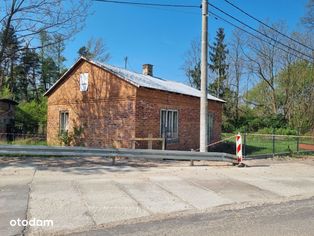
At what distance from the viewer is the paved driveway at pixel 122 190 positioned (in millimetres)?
6672

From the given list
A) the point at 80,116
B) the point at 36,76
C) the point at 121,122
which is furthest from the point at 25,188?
the point at 36,76

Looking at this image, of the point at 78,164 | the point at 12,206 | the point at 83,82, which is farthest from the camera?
the point at 83,82

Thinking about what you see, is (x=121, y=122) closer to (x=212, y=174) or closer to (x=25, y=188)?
(x=212, y=174)

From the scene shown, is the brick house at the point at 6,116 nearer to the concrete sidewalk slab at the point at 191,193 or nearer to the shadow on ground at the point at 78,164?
the shadow on ground at the point at 78,164

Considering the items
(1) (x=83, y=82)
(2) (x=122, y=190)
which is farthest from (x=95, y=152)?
(1) (x=83, y=82)

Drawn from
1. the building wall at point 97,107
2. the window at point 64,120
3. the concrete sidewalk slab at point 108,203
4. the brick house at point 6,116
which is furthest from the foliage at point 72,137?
the concrete sidewalk slab at point 108,203

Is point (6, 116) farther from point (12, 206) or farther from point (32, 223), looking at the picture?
point (32, 223)

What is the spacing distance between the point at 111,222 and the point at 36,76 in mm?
57352

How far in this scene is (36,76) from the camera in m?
60.0

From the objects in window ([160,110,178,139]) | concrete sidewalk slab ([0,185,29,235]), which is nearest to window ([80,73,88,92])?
window ([160,110,178,139])

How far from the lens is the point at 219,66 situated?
57.1 m

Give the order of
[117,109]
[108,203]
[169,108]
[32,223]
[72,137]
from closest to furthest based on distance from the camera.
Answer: [32,223], [108,203], [117,109], [169,108], [72,137]

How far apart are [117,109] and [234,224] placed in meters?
13.1

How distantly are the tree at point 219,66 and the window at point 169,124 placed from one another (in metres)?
33.4
